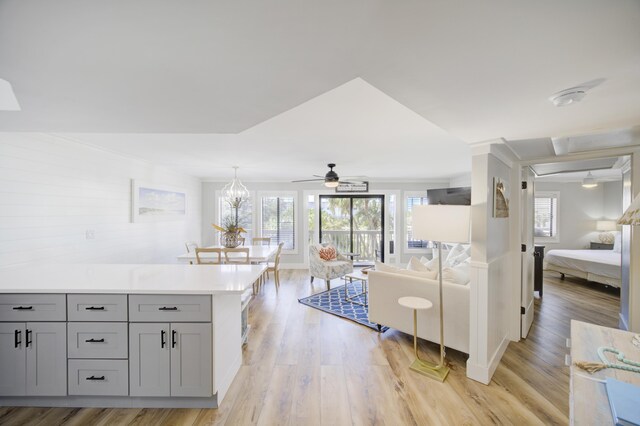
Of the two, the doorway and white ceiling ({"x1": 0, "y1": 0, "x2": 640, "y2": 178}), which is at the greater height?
white ceiling ({"x1": 0, "y1": 0, "x2": 640, "y2": 178})

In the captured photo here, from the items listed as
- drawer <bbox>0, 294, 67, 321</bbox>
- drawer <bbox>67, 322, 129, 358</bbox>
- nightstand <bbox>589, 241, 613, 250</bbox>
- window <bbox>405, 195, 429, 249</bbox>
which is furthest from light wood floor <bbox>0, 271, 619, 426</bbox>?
nightstand <bbox>589, 241, 613, 250</bbox>

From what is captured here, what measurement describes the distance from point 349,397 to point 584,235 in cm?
758

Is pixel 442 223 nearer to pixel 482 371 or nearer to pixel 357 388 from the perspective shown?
pixel 482 371

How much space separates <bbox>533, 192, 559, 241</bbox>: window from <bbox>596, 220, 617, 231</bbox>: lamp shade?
831mm

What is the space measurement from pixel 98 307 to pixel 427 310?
9.86ft

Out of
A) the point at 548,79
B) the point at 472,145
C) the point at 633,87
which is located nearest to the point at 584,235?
the point at 472,145

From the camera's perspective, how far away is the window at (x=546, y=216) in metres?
6.28

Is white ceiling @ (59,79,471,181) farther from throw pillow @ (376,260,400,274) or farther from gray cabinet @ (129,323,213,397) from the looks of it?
gray cabinet @ (129,323,213,397)

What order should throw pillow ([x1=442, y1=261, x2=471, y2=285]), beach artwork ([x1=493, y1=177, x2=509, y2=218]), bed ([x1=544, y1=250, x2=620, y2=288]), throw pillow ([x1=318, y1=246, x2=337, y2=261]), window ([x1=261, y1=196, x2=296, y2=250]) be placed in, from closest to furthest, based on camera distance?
beach artwork ([x1=493, y1=177, x2=509, y2=218]) < throw pillow ([x1=442, y1=261, x2=471, y2=285]) < bed ([x1=544, y1=250, x2=620, y2=288]) < throw pillow ([x1=318, y1=246, x2=337, y2=261]) < window ([x1=261, y1=196, x2=296, y2=250])

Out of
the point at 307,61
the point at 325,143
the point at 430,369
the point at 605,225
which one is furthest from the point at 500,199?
the point at 605,225

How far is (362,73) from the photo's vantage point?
1187 millimetres

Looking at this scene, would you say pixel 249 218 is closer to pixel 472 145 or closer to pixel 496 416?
pixel 472 145

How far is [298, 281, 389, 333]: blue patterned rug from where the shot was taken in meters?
3.52

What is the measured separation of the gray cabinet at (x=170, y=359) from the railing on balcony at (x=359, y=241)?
15.9 feet
